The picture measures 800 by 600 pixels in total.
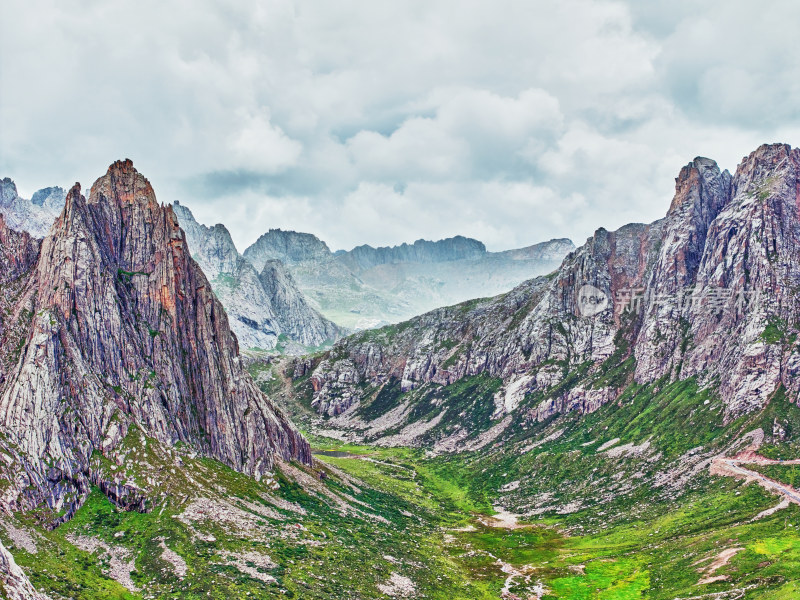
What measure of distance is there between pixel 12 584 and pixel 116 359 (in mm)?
79902

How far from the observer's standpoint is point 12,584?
59.5m

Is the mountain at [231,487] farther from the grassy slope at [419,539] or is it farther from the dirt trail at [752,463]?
the dirt trail at [752,463]

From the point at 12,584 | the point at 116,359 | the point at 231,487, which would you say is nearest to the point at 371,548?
the point at 231,487

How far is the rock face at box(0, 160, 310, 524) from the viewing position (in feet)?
358

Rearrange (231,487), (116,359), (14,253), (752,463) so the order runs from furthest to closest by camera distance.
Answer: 1. (752,463)
2. (14,253)
3. (116,359)
4. (231,487)

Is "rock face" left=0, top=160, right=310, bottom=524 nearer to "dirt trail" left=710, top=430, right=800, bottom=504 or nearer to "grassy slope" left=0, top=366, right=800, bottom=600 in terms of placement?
"grassy slope" left=0, top=366, right=800, bottom=600

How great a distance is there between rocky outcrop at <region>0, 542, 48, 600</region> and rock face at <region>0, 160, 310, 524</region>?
3712 cm

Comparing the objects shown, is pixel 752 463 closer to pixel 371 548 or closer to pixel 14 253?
pixel 371 548

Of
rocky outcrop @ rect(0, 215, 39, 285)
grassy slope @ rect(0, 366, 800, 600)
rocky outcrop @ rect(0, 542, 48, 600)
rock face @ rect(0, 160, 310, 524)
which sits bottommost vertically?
grassy slope @ rect(0, 366, 800, 600)

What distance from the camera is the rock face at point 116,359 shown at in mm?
109125

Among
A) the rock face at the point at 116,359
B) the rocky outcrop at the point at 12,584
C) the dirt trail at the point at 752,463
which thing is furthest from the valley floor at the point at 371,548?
the rocky outcrop at the point at 12,584

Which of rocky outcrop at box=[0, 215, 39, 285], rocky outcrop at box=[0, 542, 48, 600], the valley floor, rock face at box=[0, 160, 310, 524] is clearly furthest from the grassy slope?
rocky outcrop at box=[0, 215, 39, 285]

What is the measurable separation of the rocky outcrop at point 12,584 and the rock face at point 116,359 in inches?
1461

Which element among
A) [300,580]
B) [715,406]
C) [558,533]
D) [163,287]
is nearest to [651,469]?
[715,406]
